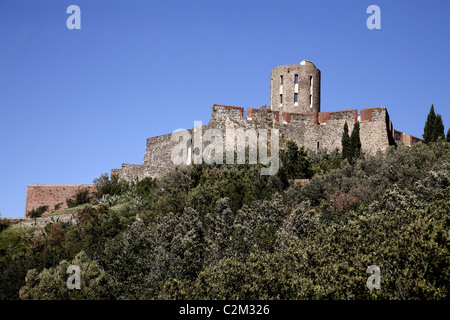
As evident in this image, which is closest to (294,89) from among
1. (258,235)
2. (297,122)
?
(297,122)

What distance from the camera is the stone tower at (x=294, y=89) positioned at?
4841 centimetres

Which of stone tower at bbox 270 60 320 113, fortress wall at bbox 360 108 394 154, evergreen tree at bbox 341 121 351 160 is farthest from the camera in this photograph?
stone tower at bbox 270 60 320 113

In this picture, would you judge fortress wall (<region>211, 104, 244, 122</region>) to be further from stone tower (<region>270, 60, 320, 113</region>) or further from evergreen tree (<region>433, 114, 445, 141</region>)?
evergreen tree (<region>433, 114, 445, 141</region>)

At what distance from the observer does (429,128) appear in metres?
43.0

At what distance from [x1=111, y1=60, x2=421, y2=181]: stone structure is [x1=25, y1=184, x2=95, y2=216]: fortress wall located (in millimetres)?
3043

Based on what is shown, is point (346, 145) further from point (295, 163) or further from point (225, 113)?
point (225, 113)

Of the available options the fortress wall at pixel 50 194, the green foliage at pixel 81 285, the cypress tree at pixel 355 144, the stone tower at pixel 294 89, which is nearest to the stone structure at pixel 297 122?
the stone tower at pixel 294 89

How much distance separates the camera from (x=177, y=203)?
36781 millimetres

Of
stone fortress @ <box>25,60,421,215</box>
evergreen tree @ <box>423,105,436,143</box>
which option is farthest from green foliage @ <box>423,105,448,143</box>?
stone fortress @ <box>25,60,421,215</box>

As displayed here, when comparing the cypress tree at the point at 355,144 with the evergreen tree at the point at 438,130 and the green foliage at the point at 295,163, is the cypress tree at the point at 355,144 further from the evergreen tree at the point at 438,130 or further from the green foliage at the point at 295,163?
the evergreen tree at the point at 438,130

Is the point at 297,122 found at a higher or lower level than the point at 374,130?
higher

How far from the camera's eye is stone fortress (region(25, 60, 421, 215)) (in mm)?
42500

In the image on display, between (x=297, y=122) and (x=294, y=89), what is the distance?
458 cm
